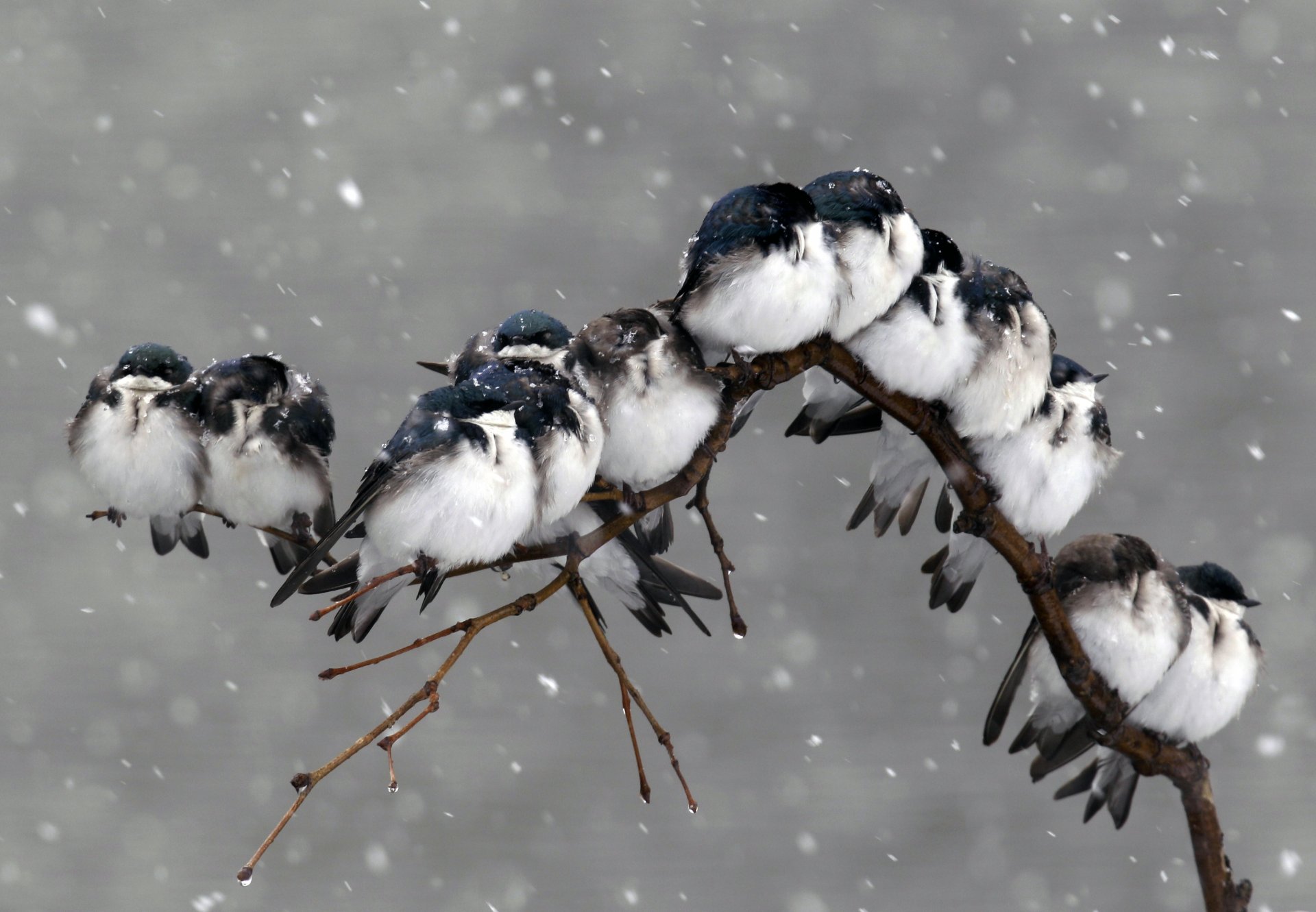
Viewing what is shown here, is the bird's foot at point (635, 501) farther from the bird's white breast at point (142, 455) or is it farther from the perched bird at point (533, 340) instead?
the bird's white breast at point (142, 455)

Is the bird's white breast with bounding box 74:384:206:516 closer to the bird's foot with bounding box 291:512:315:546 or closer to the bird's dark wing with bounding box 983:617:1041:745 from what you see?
the bird's foot with bounding box 291:512:315:546

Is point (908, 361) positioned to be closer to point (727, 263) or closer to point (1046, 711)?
point (727, 263)

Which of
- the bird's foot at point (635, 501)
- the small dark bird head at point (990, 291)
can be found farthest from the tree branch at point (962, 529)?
the small dark bird head at point (990, 291)

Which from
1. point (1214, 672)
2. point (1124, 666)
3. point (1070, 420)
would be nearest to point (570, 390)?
point (1070, 420)

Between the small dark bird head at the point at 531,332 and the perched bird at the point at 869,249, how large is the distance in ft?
0.80

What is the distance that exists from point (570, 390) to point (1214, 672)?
850 millimetres

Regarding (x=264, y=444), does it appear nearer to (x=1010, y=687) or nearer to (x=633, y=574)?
(x=633, y=574)

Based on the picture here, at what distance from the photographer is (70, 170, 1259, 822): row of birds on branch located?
3.14 ft

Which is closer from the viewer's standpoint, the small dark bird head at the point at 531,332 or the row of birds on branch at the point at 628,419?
the row of birds on branch at the point at 628,419

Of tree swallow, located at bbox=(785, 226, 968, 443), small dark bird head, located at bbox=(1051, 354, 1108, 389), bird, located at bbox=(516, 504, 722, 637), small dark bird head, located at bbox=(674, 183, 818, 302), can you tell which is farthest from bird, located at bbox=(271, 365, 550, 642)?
small dark bird head, located at bbox=(1051, 354, 1108, 389)

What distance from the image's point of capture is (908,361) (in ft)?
3.73

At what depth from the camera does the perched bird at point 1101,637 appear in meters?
1.32

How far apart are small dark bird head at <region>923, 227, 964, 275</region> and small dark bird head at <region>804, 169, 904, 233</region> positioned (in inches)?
3.0

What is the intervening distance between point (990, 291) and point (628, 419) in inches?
15.6
